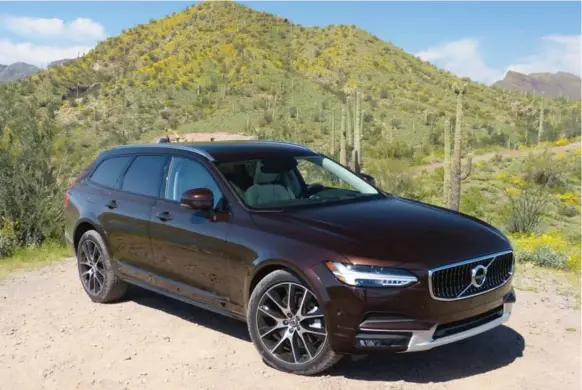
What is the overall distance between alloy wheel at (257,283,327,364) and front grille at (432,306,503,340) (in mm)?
816

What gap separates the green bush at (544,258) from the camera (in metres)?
9.08

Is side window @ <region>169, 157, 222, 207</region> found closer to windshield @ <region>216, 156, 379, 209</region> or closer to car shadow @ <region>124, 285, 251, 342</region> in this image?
windshield @ <region>216, 156, 379, 209</region>

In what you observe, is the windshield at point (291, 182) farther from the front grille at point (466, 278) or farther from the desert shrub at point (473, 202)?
the desert shrub at point (473, 202)

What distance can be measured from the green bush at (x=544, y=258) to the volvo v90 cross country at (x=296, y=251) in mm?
4015

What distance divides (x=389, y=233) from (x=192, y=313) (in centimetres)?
270

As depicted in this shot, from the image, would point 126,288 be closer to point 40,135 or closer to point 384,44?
point 40,135

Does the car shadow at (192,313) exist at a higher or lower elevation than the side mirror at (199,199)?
lower

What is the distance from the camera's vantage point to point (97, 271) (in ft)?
23.0

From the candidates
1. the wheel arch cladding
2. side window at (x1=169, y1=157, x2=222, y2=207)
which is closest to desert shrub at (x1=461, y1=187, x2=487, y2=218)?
the wheel arch cladding

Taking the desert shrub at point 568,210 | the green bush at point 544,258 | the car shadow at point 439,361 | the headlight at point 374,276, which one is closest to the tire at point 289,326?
the car shadow at point 439,361

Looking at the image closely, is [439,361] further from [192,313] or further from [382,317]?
A: [192,313]

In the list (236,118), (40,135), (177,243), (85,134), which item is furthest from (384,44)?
(177,243)

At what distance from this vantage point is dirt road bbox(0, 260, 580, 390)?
4.77 meters

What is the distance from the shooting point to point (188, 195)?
17.4 ft
